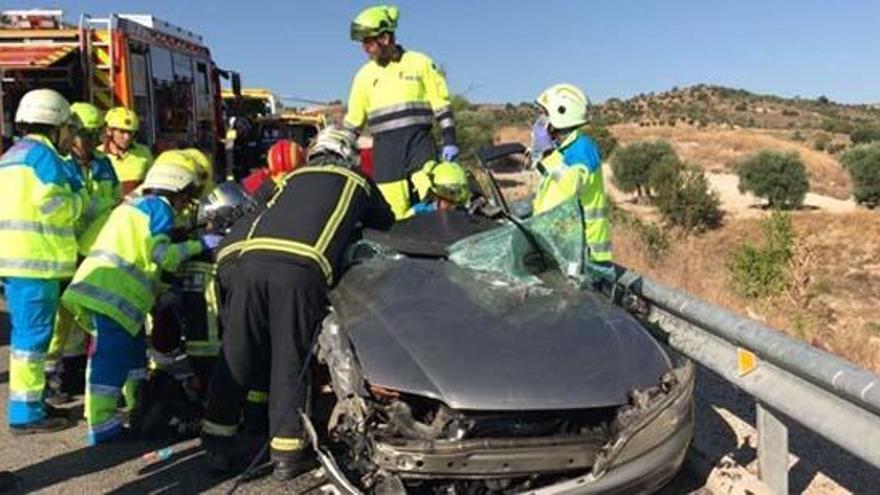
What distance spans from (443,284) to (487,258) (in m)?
0.38

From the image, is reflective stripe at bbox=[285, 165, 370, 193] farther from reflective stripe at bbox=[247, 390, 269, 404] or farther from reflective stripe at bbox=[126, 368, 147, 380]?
reflective stripe at bbox=[126, 368, 147, 380]

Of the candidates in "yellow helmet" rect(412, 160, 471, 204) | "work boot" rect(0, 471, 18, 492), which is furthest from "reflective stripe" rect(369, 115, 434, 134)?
"work boot" rect(0, 471, 18, 492)

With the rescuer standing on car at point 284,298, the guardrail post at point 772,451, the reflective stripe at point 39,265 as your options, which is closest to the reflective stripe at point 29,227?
the reflective stripe at point 39,265

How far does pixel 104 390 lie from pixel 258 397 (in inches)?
33.2

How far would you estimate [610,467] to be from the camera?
3455 mm

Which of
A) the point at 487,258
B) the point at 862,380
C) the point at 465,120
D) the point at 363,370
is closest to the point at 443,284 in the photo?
the point at 487,258

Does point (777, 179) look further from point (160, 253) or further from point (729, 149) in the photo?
point (160, 253)

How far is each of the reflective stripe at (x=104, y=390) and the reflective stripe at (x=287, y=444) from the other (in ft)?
4.02

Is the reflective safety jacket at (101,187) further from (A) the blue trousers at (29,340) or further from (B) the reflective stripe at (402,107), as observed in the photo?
(B) the reflective stripe at (402,107)

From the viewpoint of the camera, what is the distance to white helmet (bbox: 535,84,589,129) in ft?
18.2

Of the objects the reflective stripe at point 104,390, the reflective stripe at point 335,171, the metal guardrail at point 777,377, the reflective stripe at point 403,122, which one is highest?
the reflective stripe at point 403,122

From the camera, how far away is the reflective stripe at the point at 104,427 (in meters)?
5.10

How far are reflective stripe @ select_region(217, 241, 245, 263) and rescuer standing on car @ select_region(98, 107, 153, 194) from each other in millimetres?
3130

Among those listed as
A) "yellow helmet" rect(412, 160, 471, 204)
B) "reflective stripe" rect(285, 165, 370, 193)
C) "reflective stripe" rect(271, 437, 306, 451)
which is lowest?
"reflective stripe" rect(271, 437, 306, 451)
